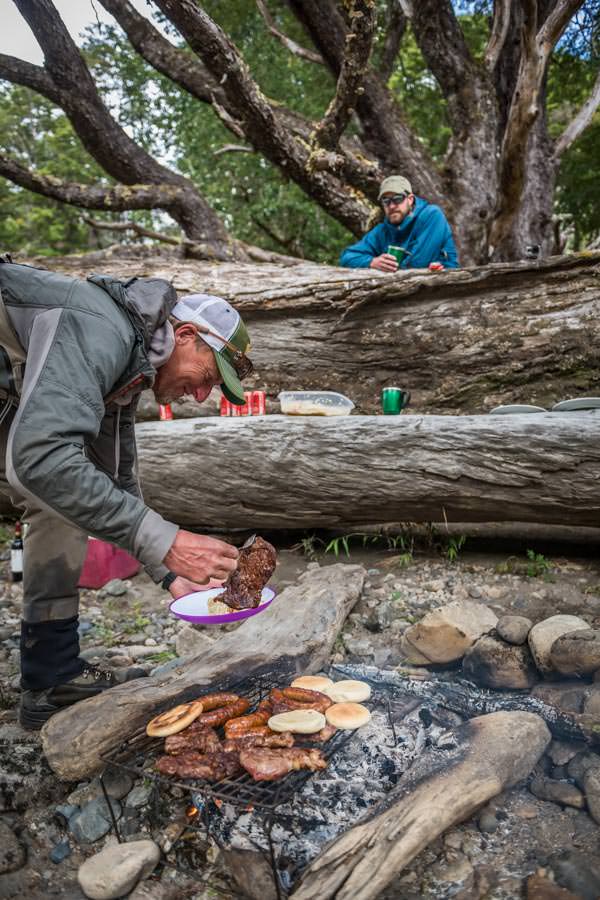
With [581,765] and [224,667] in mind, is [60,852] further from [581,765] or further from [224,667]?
[581,765]

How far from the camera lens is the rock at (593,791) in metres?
2.00

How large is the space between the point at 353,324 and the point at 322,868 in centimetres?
442

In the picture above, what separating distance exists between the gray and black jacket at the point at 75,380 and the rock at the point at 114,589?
7.73 ft

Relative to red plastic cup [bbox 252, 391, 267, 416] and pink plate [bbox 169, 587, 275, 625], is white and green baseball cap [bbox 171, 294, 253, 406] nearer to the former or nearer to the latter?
pink plate [bbox 169, 587, 275, 625]

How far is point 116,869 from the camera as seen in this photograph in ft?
6.23

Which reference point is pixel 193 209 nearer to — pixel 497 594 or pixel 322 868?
pixel 497 594

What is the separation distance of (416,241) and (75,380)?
16.6 feet

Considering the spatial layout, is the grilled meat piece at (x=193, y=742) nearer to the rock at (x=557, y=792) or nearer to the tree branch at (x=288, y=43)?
the rock at (x=557, y=792)

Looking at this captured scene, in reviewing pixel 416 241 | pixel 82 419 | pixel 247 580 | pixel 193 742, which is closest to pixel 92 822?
pixel 193 742

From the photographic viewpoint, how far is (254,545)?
8.54ft

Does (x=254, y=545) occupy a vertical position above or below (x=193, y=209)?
below

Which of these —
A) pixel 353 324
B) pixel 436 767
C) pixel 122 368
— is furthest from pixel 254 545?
pixel 353 324

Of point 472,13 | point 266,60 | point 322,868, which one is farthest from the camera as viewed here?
point 266,60

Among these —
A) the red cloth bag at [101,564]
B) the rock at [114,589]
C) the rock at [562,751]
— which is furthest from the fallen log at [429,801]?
the red cloth bag at [101,564]
